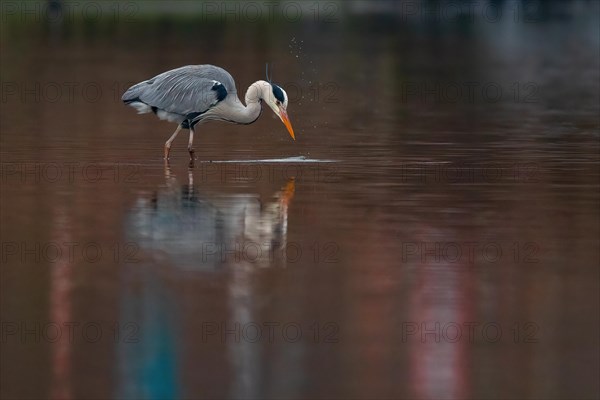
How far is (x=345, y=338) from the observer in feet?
36.2

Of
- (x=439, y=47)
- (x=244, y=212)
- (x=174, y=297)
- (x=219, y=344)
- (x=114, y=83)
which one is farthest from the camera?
(x=439, y=47)

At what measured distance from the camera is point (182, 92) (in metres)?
20.7

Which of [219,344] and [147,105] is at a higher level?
[147,105]

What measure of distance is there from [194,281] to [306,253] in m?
1.56

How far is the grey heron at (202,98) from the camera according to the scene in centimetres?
2056

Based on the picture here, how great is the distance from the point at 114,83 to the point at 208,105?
1583 centimetres

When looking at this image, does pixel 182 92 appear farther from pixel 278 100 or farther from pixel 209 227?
pixel 209 227

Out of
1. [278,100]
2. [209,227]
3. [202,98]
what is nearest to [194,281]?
[209,227]

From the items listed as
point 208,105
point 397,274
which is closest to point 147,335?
point 397,274

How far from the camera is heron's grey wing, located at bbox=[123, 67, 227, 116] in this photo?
20562 millimetres

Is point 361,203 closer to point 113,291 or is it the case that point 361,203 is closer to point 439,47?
point 113,291

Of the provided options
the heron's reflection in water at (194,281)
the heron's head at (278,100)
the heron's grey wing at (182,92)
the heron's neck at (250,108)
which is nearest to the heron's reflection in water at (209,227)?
the heron's reflection in water at (194,281)

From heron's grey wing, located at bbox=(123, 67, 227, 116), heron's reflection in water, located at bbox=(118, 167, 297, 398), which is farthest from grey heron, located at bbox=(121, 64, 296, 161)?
heron's reflection in water, located at bbox=(118, 167, 297, 398)

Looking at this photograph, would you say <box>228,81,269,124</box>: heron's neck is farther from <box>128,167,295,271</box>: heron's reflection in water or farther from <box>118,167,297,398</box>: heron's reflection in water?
<box>128,167,295,271</box>: heron's reflection in water
